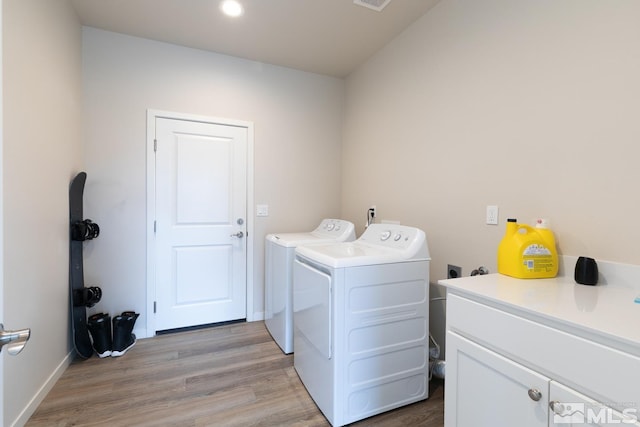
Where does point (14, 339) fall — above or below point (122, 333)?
above

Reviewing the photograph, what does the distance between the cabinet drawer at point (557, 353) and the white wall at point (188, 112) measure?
2262mm

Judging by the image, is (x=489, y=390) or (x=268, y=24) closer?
(x=489, y=390)

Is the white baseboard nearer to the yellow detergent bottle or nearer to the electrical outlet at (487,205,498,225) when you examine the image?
the yellow detergent bottle

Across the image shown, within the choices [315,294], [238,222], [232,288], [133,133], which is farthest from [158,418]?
[133,133]

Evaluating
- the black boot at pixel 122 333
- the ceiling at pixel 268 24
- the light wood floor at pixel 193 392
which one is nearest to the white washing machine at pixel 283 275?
the light wood floor at pixel 193 392

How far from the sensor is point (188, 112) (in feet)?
9.11

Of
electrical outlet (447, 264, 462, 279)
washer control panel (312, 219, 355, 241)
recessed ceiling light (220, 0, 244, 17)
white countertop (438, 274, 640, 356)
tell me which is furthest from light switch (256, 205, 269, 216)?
white countertop (438, 274, 640, 356)

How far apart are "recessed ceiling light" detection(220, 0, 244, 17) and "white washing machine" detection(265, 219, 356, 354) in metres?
1.76

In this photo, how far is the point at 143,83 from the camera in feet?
8.66

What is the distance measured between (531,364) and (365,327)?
828mm

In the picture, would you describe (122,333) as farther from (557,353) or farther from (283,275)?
(557,353)

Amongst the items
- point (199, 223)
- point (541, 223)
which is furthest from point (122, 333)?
point (541, 223)

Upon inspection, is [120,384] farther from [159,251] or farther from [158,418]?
[159,251]

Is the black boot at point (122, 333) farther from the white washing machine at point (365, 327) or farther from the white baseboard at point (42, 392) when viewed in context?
the white washing machine at point (365, 327)
